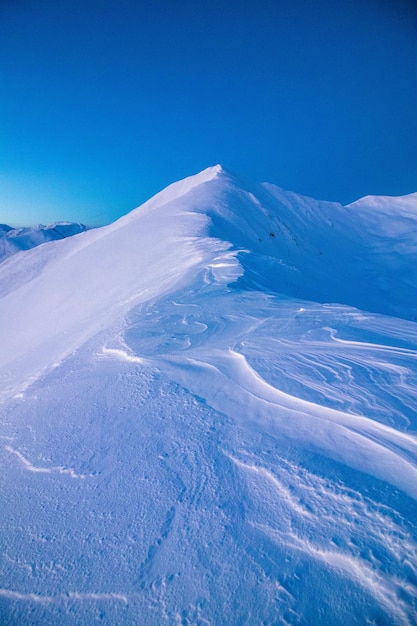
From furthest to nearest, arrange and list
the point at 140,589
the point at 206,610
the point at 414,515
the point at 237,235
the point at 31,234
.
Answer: the point at 31,234 < the point at 237,235 < the point at 414,515 < the point at 140,589 < the point at 206,610

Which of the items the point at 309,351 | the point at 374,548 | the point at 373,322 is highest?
the point at 373,322

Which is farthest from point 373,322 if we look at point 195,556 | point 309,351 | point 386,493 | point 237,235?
point 237,235

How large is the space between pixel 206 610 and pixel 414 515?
112 centimetres

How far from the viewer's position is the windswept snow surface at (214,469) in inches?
57.2

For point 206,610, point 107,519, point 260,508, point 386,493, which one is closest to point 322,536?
point 260,508

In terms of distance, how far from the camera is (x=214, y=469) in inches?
80.4

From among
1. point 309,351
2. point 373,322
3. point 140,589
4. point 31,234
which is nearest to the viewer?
point 140,589

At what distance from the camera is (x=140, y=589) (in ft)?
4.94

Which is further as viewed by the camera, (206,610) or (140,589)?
(140,589)

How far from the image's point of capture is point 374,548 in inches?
58.7

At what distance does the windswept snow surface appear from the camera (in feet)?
4.77

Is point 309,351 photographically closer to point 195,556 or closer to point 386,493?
point 386,493

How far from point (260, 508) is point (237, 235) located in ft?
35.5

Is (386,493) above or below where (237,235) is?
below
